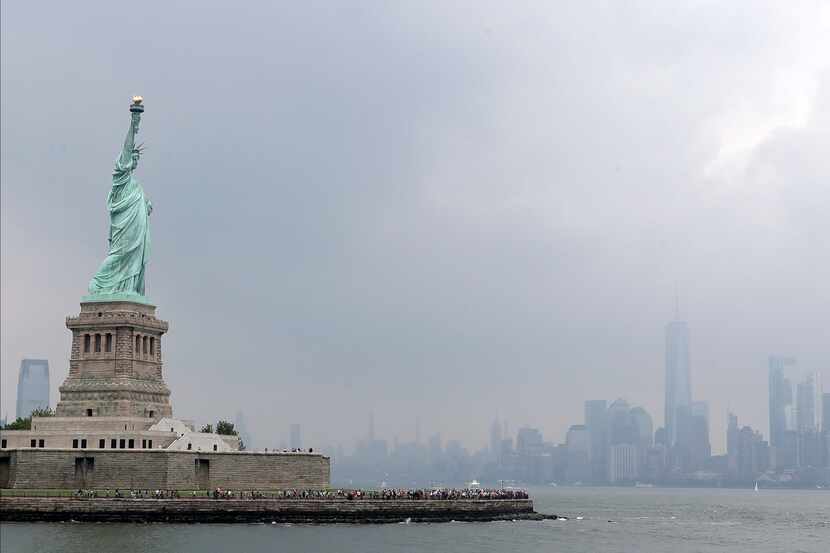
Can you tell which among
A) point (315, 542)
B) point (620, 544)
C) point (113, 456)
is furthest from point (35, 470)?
point (620, 544)

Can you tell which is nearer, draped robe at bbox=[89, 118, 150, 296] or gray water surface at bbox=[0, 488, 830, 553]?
gray water surface at bbox=[0, 488, 830, 553]

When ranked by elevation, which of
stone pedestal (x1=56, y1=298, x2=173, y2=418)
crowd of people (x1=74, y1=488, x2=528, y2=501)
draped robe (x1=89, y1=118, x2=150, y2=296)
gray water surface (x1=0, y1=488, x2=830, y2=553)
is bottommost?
gray water surface (x1=0, y1=488, x2=830, y2=553)

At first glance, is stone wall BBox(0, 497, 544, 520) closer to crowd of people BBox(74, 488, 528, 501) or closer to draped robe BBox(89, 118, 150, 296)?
crowd of people BBox(74, 488, 528, 501)

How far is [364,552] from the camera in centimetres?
5722

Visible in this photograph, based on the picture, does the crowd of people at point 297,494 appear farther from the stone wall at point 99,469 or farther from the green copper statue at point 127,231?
the green copper statue at point 127,231

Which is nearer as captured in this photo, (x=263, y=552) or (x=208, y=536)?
(x=263, y=552)

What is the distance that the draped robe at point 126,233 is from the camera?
7581 centimetres

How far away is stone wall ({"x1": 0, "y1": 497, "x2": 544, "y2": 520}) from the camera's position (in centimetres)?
6506

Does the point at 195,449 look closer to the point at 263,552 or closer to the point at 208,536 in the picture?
the point at 208,536

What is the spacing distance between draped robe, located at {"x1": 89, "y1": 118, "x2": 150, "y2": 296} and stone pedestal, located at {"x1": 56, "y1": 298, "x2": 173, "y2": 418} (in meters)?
1.63

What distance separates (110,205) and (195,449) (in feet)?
53.9

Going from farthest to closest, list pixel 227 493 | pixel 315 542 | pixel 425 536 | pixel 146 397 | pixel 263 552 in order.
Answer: pixel 146 397 → pixel 227 493 → pixel 425 536 → pixel 315 542 → pixel 263 552

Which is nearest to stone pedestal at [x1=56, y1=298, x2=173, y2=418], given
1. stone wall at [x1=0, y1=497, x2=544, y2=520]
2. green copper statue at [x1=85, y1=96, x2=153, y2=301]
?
green copper statue at [x1=85, y1=96, x2=153, y2=301]

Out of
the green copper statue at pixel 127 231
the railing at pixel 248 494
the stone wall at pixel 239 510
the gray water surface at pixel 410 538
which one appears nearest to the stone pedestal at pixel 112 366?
the green copper statue at pixel 127 231
